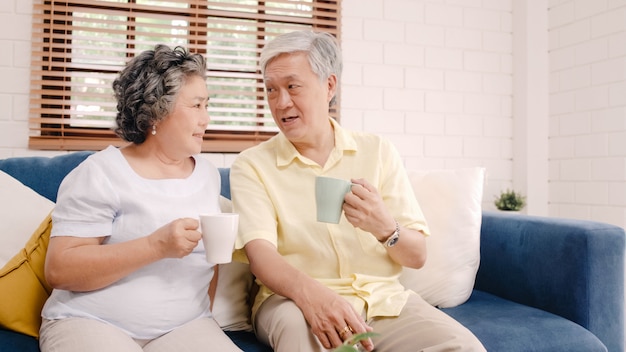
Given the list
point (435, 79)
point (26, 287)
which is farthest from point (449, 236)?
point (435, 79)

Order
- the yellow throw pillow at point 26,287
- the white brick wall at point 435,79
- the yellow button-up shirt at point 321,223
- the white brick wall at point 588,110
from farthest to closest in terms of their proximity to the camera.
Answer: the white brick wall at point 435,79, the white brick wall at point 588,110, the yellow button-up shirt at point 321,223, the yellow throw pillow at point 26,287

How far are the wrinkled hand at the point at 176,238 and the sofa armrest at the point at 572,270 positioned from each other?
117 cm

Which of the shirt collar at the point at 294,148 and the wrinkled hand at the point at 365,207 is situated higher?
the shirt collar at the point at 294,148

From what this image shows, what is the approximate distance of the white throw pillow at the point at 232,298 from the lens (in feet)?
5.40

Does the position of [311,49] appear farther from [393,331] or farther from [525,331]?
[525,331]

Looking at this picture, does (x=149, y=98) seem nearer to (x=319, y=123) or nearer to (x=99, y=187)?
(x=99, y=187)

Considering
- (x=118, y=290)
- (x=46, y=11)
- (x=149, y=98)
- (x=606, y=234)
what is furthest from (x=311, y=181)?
(x=46, y=11)

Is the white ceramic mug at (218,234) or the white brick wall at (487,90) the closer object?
the white ceramic mug at (218,234)

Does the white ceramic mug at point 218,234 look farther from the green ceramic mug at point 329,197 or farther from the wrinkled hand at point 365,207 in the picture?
the wrinkled hand at point 365,207

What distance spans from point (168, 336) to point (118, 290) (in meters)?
0.17

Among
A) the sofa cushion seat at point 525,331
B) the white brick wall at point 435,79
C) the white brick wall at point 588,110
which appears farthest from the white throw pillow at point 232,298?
the white brick wall at point 588,110

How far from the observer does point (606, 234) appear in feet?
5.63

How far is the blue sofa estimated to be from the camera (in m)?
1.62

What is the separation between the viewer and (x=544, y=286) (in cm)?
183
